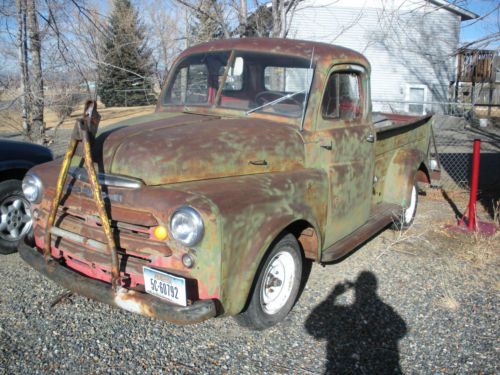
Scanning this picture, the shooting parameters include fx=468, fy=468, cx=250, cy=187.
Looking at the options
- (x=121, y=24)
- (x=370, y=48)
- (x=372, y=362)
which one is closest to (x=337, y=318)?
(x=372, y=362)

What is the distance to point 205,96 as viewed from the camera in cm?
434

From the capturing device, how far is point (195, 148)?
329cm

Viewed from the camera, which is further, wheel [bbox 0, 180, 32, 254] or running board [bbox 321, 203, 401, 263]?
wheel [bbox 0, 180, 32, 254]

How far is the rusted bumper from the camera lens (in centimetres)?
270

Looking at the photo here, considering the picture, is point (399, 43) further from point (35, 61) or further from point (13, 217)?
point (13, 217)

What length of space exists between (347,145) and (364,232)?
889 millimetres

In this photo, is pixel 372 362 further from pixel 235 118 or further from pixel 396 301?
pixel 235 118

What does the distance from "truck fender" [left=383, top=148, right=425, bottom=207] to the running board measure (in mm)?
106

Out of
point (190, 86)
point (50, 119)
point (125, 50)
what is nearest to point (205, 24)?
point (125, 50)

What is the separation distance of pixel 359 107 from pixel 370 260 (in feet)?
5.24

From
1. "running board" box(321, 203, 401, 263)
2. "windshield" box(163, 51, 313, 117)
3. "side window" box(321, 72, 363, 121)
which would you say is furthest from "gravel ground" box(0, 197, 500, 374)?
"windshield" box(163, 51, 313, 117)

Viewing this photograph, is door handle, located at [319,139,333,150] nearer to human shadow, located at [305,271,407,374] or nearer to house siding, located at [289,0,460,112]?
human shadow, located at [305,271,407,374]

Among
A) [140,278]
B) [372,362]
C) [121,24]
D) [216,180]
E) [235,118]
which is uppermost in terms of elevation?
[121,24]

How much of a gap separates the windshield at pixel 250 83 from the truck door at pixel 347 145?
0.26 meters
